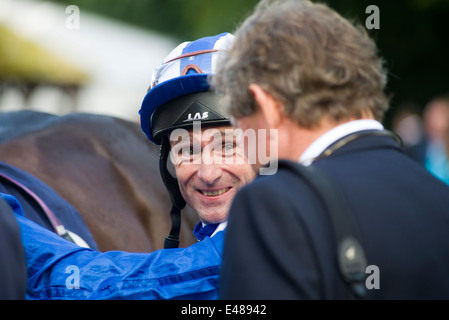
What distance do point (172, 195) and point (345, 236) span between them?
1.51 metres

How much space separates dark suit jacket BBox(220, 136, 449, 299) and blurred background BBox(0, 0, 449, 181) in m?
6.42

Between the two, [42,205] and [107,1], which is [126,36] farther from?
[42,205]

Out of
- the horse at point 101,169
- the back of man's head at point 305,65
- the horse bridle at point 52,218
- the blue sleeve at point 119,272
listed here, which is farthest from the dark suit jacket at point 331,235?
the horse at point 101,169

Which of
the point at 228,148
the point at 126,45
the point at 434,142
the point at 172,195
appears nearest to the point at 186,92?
the point at 228,148

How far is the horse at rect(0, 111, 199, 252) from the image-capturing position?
3.51 m

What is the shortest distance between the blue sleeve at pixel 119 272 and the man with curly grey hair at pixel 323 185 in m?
0.47

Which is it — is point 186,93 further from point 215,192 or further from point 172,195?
point 172,195

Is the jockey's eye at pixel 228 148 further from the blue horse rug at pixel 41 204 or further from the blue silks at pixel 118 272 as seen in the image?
the blue horse rug at pixel 41 204

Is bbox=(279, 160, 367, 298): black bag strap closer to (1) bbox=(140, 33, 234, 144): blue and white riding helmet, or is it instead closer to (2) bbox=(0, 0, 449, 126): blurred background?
(1) bbox=(140, 33, 234, 144): blue and white riding helmet

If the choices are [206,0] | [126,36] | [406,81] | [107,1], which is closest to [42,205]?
[206,0]

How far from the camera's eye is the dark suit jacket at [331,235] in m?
1.20

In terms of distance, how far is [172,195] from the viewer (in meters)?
2.64

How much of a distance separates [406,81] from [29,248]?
914 centimetres
